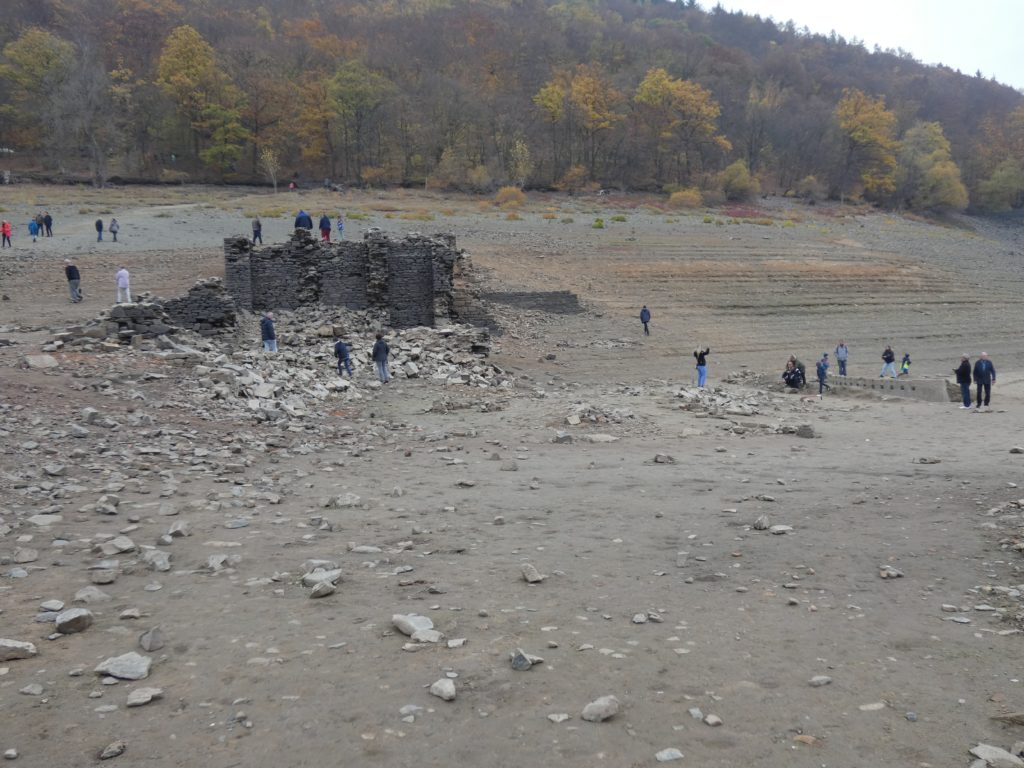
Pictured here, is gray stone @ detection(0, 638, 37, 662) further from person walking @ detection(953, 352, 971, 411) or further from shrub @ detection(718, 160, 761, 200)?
shrub @ detection(718, 160, 761, 200)

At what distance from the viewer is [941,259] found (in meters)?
A: 45.0

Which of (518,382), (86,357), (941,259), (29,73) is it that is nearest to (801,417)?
(518,382)

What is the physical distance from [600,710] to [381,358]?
1259 cm

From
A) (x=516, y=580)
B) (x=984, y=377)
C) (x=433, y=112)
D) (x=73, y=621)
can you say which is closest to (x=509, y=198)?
(x=433, y=112)

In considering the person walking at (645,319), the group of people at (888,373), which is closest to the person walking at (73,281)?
the group of people at (888,373)

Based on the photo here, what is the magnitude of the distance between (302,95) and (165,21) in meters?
23.7

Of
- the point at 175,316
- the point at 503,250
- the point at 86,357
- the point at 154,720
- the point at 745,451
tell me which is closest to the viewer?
the point at 154,720

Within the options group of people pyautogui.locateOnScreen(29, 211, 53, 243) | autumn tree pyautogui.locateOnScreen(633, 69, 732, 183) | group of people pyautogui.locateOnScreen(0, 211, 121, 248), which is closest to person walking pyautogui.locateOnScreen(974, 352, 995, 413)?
group of people pyautogui.locateOnScreen(0, 211, 121, 248)

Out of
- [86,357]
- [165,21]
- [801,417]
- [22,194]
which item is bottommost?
[801,417]

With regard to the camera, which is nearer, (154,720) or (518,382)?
(154,720)

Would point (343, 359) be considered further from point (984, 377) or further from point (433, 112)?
point (433, 112)

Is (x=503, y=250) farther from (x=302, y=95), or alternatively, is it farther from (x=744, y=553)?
(x=302, y=95)

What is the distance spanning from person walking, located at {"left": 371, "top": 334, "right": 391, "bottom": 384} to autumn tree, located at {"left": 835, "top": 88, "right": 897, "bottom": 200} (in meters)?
71.3

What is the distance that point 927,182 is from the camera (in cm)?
7588
